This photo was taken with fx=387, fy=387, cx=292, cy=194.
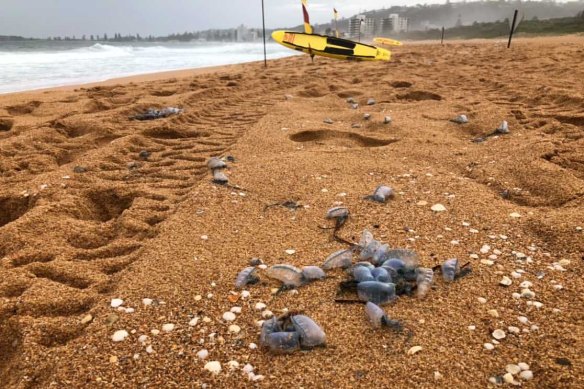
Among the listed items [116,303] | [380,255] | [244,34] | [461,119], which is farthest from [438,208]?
[244,34]

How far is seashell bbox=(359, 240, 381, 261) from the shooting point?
69.4 inches

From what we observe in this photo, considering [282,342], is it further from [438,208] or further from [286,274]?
[438,208]

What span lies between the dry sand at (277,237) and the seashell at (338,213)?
0.07 metres

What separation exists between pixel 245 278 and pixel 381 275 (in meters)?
→ 0.56

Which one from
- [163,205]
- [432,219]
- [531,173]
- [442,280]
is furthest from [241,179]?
[531,173]

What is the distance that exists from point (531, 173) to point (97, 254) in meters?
2.62

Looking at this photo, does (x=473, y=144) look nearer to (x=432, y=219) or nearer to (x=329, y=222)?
(x=432, y=219)

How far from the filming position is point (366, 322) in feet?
4.56

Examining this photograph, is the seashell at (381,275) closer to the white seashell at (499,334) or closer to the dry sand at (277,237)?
the dry sand at (277,237)

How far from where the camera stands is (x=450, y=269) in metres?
1.62

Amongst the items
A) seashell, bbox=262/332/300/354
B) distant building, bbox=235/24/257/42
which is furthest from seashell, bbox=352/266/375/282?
distant building, bbox=235/24/257/42

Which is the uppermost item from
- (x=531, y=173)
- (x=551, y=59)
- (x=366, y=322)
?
(x=551, y=59)

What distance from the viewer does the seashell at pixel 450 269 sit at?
62.7 inches

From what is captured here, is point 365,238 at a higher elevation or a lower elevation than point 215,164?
lower
